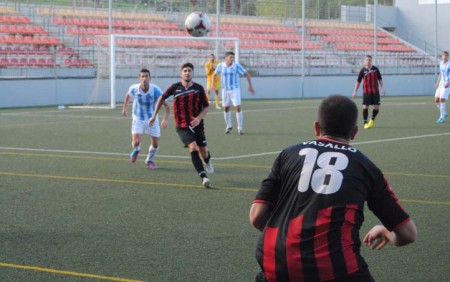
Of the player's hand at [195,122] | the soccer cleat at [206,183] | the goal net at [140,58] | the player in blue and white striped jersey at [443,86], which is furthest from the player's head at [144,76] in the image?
the goal net at [140,58]

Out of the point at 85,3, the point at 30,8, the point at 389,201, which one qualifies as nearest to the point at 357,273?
the point at 389,201

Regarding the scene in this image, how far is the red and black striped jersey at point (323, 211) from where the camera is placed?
394 cm

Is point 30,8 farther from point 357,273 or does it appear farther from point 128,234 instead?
point 357,273

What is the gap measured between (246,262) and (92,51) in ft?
94.8

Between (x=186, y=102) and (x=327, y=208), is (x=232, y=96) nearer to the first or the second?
Answer: (x=186, y=102)

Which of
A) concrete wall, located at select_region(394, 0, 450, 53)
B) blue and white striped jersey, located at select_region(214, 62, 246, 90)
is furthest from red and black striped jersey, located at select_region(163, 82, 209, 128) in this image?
concrete wall, located at select_region(394, 0, 450, 53)

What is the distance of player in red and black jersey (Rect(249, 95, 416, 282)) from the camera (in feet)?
12.9

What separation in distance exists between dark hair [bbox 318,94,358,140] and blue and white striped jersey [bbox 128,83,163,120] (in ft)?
33.1

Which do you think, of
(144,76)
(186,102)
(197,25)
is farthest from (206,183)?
(197,25)

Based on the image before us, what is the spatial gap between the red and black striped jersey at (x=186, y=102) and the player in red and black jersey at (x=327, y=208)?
8470mm

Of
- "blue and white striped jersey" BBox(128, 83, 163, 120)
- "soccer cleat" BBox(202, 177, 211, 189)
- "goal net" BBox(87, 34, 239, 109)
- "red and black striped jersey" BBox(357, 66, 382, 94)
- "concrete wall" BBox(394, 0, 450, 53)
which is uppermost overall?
"concrete wall" BBox(394, 0, 450, 53)

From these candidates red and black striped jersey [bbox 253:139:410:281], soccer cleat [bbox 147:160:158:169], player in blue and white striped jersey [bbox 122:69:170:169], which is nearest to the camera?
red and black striped jersey [bbox 253:139:410:281]

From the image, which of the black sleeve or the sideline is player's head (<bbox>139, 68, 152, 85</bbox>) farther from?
the black sleeve

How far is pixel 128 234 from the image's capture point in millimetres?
8516
